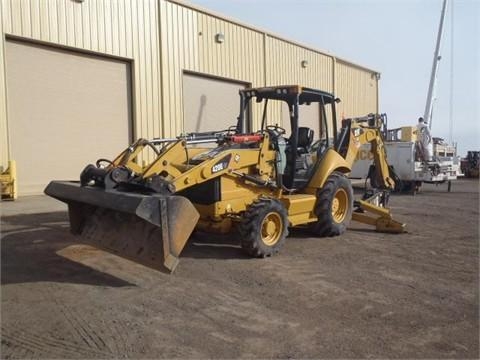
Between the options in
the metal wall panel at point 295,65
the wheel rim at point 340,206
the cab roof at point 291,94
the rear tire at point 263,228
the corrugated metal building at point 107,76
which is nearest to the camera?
the rear tire at point 263,228

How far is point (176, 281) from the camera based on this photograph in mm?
5547

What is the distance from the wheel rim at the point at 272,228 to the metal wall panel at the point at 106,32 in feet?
26.4

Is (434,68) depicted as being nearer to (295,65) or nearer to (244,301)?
(295,65)

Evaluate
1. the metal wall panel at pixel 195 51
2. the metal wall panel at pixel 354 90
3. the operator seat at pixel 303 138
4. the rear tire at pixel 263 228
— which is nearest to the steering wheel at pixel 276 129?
the operator seat at pixel 303 138

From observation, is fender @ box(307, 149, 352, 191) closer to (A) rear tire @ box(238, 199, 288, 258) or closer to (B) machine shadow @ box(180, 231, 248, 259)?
(A) rear tire @ box(238, 199, 288, 258)

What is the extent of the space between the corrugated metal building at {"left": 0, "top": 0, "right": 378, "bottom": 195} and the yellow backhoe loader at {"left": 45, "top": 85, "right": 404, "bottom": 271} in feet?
9.58

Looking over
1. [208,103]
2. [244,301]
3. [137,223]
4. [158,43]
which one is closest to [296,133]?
[137,223]

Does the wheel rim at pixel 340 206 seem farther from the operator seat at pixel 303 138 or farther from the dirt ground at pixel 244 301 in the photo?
the operator seat at pixel 303 138

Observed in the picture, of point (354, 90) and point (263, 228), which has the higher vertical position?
point (354, 90)

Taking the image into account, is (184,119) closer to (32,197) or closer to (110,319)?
(32,197)

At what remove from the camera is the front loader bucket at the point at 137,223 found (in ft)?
16.3

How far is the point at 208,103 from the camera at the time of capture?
17.4 meters

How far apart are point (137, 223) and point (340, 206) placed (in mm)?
4256

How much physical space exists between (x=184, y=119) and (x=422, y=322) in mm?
13140
